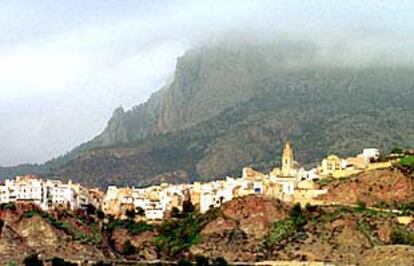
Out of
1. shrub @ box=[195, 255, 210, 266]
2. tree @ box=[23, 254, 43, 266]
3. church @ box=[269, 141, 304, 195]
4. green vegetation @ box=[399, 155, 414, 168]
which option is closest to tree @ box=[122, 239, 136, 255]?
tree @ box=[23, 254, 43, 266]

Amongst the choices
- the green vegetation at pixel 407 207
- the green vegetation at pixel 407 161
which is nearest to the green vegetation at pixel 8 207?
the green vegetation at pixel 407 207

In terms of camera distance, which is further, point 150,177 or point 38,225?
point 150,177

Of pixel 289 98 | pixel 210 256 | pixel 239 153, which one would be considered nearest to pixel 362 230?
pixel 210 256

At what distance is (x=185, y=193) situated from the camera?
114312 mm

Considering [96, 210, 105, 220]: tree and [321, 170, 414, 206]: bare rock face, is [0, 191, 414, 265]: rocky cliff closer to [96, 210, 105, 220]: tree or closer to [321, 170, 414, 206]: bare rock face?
[96, 210, 105, 220]: tree

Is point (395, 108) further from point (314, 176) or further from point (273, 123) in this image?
point (314, 176)

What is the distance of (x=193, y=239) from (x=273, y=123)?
90.8 m

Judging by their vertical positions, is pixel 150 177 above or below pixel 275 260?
above

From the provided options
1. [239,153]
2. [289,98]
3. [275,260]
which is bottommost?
[275,260]

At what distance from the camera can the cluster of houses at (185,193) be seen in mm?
99812

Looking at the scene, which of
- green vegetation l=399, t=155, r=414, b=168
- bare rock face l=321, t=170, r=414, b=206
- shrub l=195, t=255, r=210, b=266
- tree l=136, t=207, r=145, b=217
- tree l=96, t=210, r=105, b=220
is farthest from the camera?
tree l=136, t=207, r=145, b=217

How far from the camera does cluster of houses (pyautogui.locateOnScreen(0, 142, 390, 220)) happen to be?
99.8 m

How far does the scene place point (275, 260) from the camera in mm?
82250


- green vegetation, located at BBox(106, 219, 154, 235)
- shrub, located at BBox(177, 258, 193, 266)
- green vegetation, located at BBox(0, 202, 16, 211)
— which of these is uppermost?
green vegetation, located at BBox(0, 202, 16, 211)
